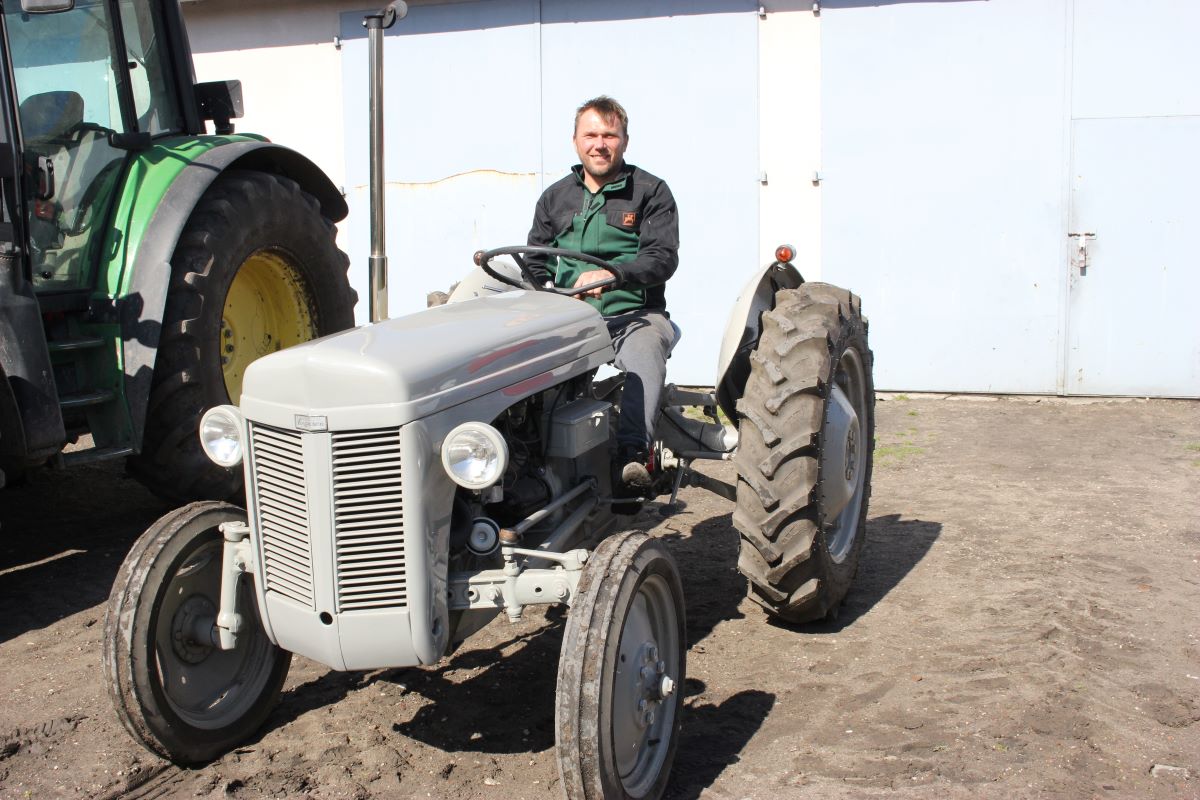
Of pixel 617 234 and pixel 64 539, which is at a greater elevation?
pixel 617 234

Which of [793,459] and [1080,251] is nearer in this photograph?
[793,459]

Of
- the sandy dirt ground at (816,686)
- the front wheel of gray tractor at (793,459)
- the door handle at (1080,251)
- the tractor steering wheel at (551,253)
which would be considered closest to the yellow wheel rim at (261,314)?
the sandy dirt ground at (816,686)

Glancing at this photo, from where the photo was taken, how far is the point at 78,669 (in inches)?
161

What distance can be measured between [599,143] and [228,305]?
2122 mm

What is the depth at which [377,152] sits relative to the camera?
6.18 m

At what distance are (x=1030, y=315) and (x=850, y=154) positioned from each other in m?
1.70

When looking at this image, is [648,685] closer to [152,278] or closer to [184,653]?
[184,653]

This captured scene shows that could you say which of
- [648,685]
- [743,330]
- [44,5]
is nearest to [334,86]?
[44,5]

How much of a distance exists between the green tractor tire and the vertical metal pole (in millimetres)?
187

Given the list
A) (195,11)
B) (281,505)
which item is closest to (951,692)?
(281,505)

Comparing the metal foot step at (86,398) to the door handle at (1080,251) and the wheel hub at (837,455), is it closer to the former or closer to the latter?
the wheel hub at (837,455)

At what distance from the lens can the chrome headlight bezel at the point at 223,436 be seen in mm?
3170

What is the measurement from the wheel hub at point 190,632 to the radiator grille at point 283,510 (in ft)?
1.24

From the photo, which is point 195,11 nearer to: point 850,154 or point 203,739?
point 850,154
